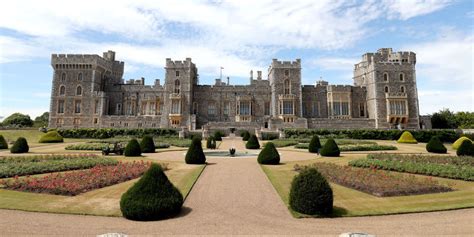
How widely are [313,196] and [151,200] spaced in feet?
16.5

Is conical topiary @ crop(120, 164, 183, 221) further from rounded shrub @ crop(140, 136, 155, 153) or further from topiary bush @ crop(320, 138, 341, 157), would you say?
rounded shrub @ crop(140, 136, 155, 153)

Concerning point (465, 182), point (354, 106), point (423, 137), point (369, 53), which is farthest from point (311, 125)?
point (465, 182)

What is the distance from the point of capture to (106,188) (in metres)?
12.5

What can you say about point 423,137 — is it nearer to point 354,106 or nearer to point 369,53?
point 354,106

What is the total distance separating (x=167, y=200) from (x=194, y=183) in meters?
4.89

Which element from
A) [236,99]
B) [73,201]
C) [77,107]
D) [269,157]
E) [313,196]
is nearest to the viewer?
[313,196]

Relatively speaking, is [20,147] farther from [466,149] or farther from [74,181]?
[466,149]

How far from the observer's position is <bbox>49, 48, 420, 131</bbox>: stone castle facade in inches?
2158

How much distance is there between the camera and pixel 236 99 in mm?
58719

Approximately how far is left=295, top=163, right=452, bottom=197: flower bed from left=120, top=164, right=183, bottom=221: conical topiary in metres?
8.11

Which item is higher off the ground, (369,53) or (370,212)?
(369,53)

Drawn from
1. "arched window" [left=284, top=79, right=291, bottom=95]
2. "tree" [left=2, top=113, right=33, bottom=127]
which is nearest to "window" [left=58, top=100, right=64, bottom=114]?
"tree" [left=2, top=113, right=33, bottom=127]

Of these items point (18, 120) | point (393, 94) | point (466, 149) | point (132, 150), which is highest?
point (393, 94)

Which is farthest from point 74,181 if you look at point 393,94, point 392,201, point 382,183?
point 393,94
